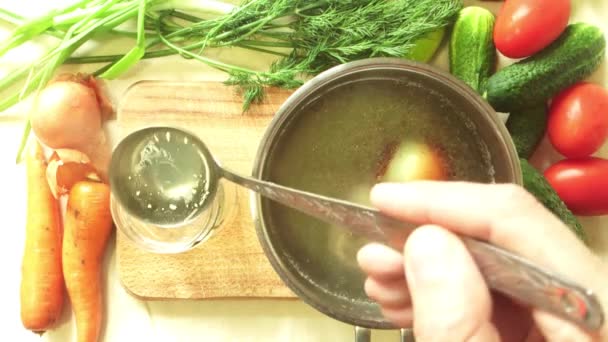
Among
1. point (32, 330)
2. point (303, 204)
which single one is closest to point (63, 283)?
point (32, 330)

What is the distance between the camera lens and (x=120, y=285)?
96cm

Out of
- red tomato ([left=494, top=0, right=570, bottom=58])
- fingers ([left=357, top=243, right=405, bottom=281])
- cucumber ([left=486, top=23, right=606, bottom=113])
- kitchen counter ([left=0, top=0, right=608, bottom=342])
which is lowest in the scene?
kitchen counter ([left=0, top=0, right=608, bottom=342])

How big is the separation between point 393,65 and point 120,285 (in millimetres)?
614

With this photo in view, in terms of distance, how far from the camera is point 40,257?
37.4 inches

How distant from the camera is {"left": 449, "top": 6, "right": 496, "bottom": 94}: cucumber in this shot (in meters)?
0.89

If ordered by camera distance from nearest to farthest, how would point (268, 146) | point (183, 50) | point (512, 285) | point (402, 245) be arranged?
1. point (512, 285)
2. point (402, 245)
3. point (268, 146)
4. point (183, 50)

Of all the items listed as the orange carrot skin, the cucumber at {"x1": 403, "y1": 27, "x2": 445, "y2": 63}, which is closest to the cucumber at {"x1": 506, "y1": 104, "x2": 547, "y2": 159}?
the cucumber at {"x1": 403, "y1": 27, "x2": 445, "y2": 63}

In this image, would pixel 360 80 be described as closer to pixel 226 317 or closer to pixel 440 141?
pixel 440 141

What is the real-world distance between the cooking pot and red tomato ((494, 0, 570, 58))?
15 centimetres

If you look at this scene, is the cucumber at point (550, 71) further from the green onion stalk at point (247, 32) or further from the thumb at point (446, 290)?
the thumb at point (446, 290)

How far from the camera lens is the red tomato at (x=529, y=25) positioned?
0.85 m

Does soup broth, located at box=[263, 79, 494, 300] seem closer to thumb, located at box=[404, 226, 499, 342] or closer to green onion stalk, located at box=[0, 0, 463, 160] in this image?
green onion stalk, located at box=[0, 0, 463, 160]

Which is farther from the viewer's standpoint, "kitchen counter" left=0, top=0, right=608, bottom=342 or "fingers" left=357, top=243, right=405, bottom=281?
"kitchen counter" left=0, top=0, right=608, bottom=342

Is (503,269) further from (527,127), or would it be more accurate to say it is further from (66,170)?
(66,170)
